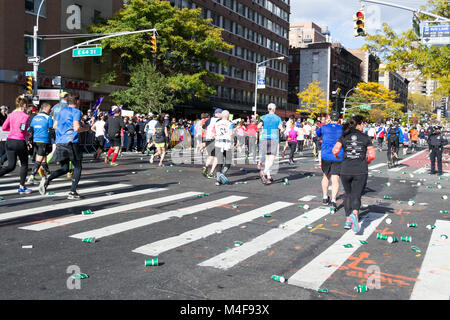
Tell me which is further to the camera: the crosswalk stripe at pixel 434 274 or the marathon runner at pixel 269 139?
the marathon runner at pixel 269 139

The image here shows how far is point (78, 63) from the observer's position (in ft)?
112

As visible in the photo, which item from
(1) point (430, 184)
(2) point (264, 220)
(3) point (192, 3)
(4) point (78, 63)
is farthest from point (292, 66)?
(2) point (264, 220)

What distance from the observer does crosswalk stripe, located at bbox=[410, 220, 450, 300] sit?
4430 millimetres

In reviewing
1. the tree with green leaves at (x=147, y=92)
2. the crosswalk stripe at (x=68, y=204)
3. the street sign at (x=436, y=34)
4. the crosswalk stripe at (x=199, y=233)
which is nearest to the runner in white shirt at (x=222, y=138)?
the crosswalk stripe at (x=68, y=204)

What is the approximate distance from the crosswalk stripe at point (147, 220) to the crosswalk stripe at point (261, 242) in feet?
5.84

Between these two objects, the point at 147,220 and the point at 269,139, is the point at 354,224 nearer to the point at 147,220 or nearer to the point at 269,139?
the point at 147,220

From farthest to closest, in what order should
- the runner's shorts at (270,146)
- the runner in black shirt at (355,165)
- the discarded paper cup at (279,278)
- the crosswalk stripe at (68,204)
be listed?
1. the runner's shorts at (270,146)
2. the crosswalk stripe at (68,204)
3. the runner in black shirt at (355,165)
4. the discarded paper cup at (279,278)

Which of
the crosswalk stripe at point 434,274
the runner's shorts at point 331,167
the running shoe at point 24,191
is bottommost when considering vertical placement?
the crosswalk stripe at point 434,274

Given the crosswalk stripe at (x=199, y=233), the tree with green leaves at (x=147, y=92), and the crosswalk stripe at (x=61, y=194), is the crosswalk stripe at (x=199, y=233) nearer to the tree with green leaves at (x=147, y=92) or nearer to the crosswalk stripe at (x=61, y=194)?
the crosswalk stripe at (x=61, y=194)

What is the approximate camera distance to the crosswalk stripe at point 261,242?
17.4 ft

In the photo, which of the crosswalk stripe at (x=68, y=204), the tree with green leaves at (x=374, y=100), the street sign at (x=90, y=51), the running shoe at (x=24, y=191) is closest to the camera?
the crosswalk stripe at (x=68, y=204)

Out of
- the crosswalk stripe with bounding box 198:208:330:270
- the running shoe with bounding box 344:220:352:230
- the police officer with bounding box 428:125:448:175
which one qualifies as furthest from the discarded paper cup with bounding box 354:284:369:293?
the police officer with bounding box 428:125:448:175

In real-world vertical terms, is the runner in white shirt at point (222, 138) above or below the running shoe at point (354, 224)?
above

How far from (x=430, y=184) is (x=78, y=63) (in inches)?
1091
